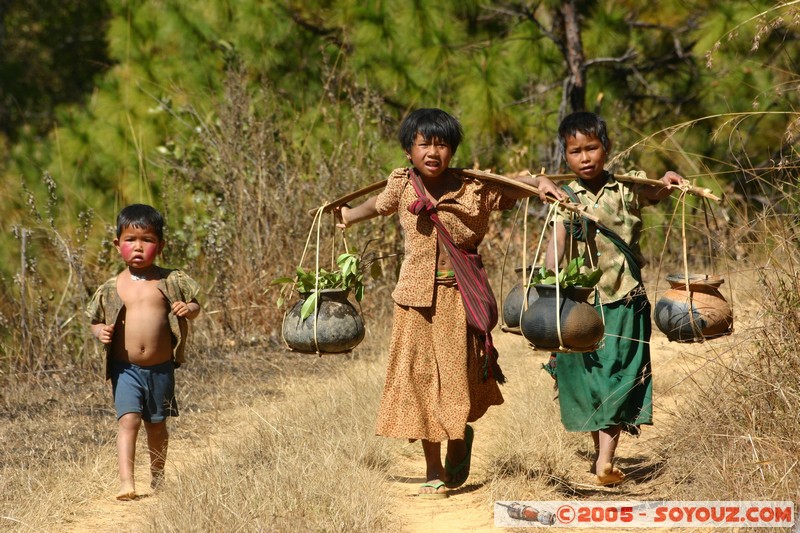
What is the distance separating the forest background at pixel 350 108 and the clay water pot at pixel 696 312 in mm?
3787

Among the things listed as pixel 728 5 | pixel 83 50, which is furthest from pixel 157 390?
pixel 83 50

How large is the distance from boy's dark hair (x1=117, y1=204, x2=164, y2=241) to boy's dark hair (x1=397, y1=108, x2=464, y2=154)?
1.09 metres

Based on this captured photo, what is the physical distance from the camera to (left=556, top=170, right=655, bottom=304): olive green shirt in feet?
14.6

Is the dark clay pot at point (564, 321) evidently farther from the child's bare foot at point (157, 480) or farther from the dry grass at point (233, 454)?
the child's bare foot at point (157, 480)

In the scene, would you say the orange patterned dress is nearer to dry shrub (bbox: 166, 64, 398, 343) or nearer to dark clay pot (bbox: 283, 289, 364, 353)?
dark clay pot (bbox: 283, 289, 364, 353)

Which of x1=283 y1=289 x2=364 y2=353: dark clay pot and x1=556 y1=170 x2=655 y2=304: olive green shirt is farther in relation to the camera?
x1=556 y1=170 x2=655 y2=304: olive green shirt

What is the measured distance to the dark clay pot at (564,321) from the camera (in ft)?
12.0

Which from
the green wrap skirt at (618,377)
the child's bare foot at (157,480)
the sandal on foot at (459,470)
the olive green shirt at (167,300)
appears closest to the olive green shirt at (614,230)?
the green wrap skirt at (618,377)

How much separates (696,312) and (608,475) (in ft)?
2.64

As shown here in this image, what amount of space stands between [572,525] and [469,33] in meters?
6.07

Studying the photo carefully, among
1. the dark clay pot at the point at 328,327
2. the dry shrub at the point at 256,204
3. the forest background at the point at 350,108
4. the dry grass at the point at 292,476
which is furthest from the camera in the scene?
the forest background at the point at 350,108

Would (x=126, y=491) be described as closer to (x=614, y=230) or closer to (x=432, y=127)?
(x=432, y=127)

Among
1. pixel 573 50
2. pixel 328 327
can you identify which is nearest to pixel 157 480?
pixel 328 327

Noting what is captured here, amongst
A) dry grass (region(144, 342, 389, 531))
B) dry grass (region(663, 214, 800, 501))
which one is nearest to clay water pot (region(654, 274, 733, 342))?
dry grass (region(663, 214, 800, 501))
